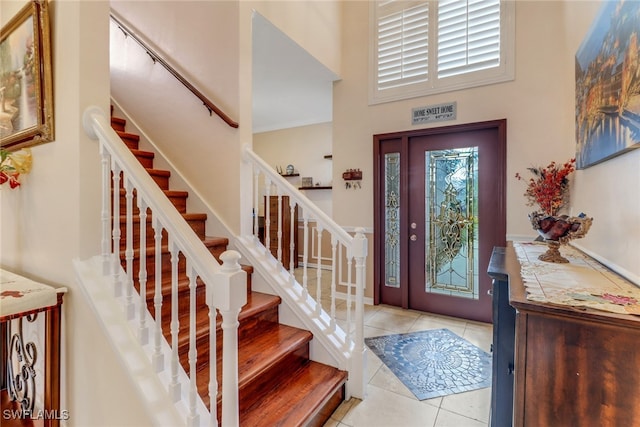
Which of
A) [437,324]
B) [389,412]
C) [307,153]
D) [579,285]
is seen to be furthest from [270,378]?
[307,153]

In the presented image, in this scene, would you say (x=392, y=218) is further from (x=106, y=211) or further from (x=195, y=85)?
(x=106, y=211)

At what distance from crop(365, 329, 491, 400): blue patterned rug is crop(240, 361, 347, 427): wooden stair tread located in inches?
24.3

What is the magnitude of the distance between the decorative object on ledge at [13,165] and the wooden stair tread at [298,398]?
1.78 m

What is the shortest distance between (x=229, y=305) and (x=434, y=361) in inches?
77.6

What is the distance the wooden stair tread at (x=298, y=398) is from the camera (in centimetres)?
147

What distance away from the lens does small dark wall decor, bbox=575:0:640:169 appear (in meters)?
1.16

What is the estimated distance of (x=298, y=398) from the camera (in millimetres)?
1618

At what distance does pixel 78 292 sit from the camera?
146 cm

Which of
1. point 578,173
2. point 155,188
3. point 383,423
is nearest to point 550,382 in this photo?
point 383,423

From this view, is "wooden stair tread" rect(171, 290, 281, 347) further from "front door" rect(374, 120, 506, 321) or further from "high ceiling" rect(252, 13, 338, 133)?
"high ceiling" rect(252, 13, 338, 133)

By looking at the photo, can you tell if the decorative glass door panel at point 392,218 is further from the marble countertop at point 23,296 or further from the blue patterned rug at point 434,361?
the marble countertop at point 23,296

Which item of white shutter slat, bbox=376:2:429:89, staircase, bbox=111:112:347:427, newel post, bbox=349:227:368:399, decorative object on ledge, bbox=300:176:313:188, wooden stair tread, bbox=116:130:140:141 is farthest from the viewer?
decorative object on ledge, bbox=300:176:313:188

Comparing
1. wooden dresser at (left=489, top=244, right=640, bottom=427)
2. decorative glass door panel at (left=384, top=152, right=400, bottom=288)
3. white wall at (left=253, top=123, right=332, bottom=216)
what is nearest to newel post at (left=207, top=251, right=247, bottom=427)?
wooden dresser at (left=489, top=244, right=640, bottom=427)

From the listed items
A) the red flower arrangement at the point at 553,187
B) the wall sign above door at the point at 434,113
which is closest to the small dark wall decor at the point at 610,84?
the red flower arrangement at the point at 553,187
